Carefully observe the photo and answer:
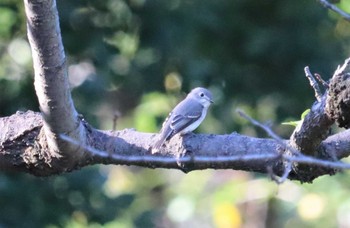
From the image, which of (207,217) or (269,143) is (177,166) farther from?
(207,217)

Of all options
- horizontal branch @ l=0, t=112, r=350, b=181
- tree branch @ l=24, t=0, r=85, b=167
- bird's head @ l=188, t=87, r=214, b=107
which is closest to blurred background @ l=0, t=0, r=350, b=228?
bird's head @ l=188, t=87, r=214, b=107

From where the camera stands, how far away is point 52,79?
3037mm

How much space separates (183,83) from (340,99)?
5442mm

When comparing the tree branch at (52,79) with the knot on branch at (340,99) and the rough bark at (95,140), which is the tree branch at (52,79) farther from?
the knot on branch at (340,99)

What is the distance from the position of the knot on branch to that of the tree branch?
759 mm

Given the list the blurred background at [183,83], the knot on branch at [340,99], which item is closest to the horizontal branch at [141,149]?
the knot on branch at [340,99]

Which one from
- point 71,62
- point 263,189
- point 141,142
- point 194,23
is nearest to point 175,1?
point 194,23

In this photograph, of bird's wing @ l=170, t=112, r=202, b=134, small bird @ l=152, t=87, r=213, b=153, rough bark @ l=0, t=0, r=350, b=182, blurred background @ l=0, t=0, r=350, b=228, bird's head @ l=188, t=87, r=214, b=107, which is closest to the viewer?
rough bark @ l=0, t=0, r=350, b=182

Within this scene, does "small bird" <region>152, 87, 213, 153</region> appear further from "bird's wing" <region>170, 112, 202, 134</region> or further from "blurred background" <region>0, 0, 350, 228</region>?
"blurred background" <region>0, 0, 350, 228</region>

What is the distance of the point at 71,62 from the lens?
8.00 metres

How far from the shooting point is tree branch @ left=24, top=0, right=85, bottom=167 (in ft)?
9.36

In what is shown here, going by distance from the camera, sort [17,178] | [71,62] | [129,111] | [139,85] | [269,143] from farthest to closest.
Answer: [129,111]
[139,85]
[71,62]
[17,178]
[269,143]

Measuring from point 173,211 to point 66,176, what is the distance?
3.30 ft

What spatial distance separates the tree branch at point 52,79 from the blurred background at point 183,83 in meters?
3.93
